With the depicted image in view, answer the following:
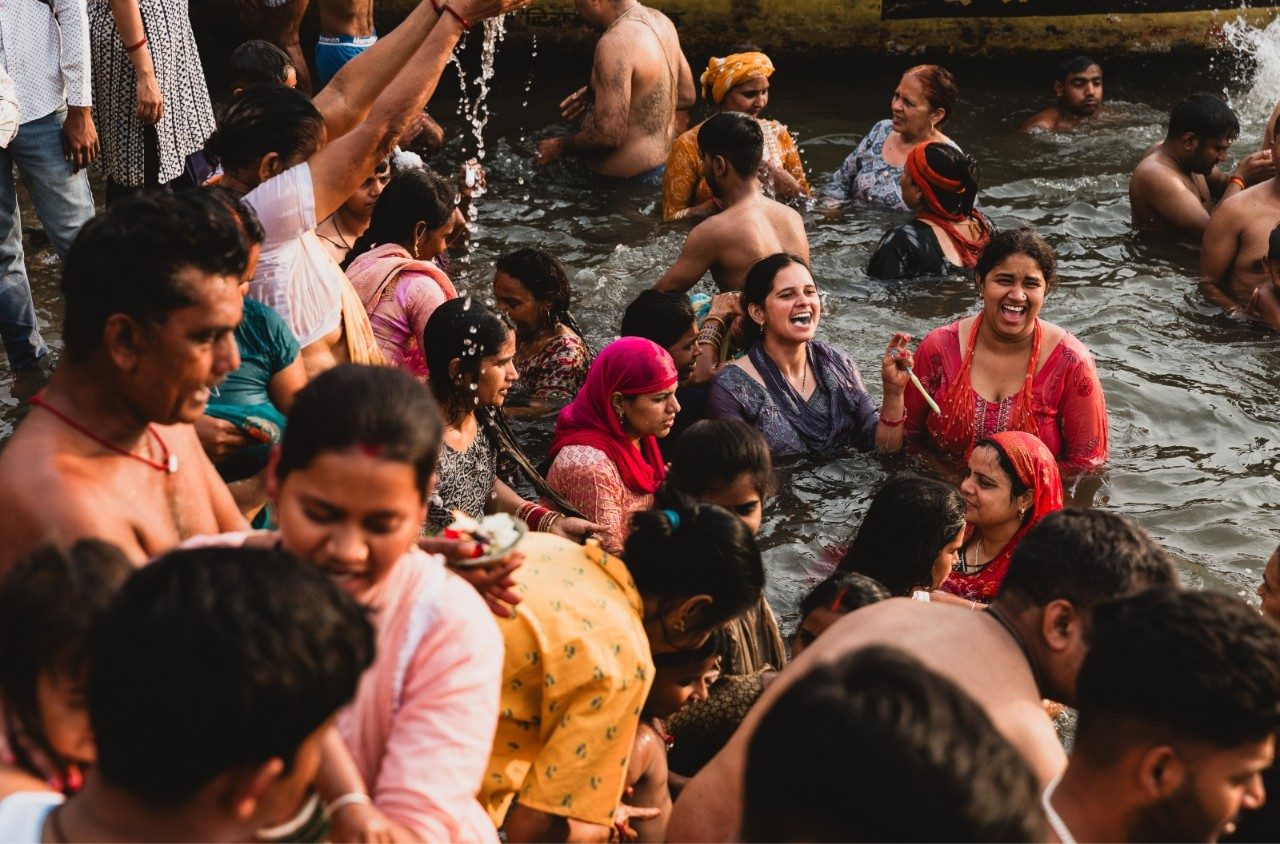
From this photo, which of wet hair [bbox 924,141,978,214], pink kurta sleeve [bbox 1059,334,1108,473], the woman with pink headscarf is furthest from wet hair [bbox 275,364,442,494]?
wet hair [bbox 924,141,978,214]

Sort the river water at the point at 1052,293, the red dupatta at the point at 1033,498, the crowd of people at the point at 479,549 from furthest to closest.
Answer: the river water at the point at 1052,293
the red dupatta at the point at 1033,498
the crowd of people at the point at 479,549

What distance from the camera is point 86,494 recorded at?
274 centimetres

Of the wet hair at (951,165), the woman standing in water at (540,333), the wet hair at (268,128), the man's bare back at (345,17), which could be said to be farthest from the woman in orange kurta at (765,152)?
the wet hair at (268,128)

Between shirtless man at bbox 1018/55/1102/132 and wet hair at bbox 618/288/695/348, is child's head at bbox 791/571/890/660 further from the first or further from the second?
shirtless man at bbox 1018/55/1102/132

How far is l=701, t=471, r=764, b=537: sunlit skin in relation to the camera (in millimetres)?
4410

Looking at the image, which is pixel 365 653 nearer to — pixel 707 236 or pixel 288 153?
pixel 288 153

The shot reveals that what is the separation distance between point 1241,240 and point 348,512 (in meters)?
7.01

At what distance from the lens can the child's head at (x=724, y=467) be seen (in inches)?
173

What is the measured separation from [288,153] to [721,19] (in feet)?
26.1

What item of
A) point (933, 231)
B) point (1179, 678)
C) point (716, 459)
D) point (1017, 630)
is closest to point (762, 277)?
point (716, 459)

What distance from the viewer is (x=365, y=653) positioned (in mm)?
1947

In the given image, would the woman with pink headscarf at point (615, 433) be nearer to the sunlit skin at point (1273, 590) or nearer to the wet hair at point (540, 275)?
the wet hair at point (540, 275)

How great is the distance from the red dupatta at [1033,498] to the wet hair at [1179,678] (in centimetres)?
257

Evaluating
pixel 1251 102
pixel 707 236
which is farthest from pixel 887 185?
pixel 1251 102
